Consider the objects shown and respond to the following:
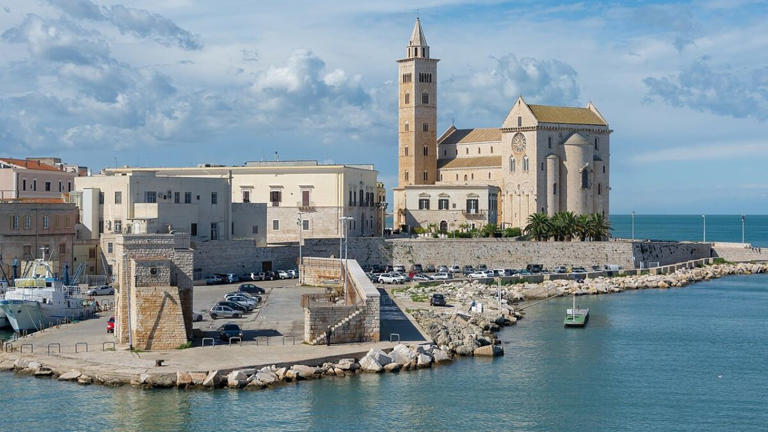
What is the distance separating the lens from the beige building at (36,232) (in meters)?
57.1

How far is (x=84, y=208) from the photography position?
207ft

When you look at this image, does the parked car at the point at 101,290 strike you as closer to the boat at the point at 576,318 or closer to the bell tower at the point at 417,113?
the boat at the point at 576,318

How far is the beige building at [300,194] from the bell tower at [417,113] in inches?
690

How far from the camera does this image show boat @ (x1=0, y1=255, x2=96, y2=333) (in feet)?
151

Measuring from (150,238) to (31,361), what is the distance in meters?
5.83

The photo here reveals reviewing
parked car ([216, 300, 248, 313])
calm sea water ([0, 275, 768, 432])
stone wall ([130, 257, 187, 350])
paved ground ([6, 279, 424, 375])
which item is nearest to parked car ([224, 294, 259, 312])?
paved ground ([6, 279, 424, 375])

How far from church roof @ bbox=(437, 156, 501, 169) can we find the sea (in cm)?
5103

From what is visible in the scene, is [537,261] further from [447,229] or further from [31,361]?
[31,361]

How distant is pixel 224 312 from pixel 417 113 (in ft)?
183

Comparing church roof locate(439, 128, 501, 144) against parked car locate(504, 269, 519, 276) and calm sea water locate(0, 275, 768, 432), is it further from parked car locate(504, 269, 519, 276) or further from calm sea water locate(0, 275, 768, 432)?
calm sea water locate(0, 275, 768, 432)

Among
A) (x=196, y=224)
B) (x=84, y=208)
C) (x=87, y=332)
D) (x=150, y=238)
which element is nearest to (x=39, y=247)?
(x=84, y=208)

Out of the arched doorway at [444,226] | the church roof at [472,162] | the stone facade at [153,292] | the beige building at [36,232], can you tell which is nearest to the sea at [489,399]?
the stone facade at [153,292]

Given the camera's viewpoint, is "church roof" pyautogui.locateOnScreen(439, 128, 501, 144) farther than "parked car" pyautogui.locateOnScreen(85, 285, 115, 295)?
Yes

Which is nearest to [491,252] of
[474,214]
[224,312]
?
[474,214]
